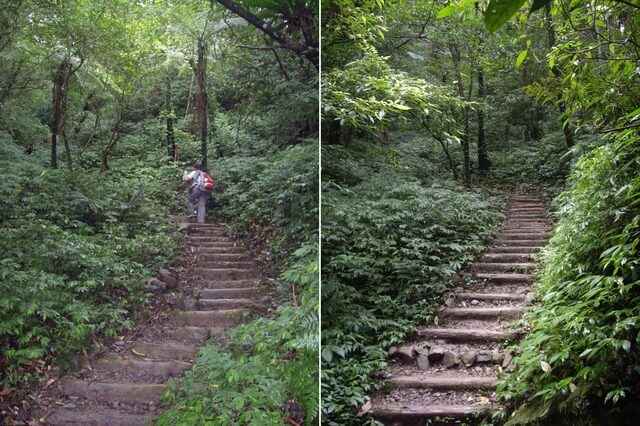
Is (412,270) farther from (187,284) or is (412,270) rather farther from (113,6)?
(113,6)

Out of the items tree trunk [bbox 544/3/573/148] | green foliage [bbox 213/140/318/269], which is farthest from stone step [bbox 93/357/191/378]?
tree trunk [bbox 544/3/573/148]

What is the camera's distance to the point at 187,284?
3.19ft

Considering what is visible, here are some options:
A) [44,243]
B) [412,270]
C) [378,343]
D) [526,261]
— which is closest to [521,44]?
[526,261]

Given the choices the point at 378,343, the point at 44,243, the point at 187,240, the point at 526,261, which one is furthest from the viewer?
the point at 378,343

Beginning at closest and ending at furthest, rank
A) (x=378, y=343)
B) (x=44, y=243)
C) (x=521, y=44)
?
1. (x=44, y=243)
2. (x=521, y=44)
3. (x=378, y=343)

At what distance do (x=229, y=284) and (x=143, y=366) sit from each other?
0.82ft

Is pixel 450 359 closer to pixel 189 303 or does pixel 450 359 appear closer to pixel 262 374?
pixel 262 374

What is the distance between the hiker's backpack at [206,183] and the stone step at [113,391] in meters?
0.42

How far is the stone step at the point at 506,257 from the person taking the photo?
4.90ft

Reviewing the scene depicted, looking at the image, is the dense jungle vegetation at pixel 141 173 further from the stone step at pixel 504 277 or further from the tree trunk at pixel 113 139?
the stone step at pixel 504 277

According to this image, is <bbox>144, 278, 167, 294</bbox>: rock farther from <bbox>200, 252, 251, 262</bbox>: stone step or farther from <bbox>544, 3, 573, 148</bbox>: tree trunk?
<bbox>544, 3, 573, 148</bbox>: tree trunk

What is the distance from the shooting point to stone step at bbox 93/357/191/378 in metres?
0.81

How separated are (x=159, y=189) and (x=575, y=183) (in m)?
1.18

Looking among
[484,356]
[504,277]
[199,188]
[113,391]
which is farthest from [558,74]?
[113,391]
